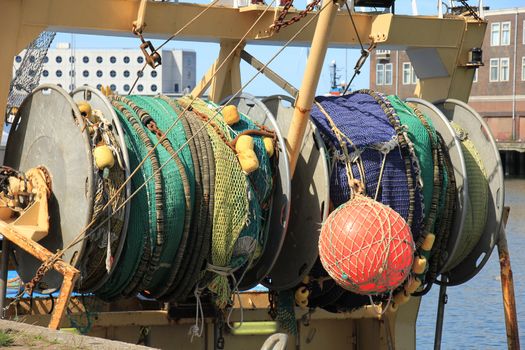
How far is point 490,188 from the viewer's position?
10875mm

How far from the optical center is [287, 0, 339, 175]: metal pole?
30.6ft

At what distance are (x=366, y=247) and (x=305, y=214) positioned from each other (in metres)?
1.40

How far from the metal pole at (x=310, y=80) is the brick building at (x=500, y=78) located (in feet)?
198

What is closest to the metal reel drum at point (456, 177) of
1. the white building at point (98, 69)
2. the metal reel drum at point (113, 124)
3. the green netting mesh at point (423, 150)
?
the green netting mesh at point (423, 150)

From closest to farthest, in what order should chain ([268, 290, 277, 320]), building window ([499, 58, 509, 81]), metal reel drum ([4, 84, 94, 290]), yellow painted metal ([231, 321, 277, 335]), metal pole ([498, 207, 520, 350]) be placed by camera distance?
metal reel drum ([4, 84, 94, 290]) → chain ([268, 290, 277, 320]) → yellow painted metal ([231, 321, 277, 335]) → metal pole ([498, 207, 520, 350]) → building window ([499, 58, 509, 81])

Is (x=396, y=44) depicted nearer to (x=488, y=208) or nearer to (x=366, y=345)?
(x=488, y=208)

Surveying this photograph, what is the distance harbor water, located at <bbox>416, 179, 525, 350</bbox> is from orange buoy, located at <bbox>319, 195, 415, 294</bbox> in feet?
35.1

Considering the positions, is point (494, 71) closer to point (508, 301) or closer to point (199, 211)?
point (508, 301)

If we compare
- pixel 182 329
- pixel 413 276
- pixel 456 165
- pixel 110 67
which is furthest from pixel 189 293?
pixel 110 67

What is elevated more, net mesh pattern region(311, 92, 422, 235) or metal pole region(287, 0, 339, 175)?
metal pole region(287, 0, 339, 175)

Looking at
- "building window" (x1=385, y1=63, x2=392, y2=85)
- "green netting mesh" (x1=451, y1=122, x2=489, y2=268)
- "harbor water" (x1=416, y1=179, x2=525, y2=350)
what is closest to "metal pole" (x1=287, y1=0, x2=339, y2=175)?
"green netting mesh" (x1=451, y1=122, x2=489, y2=268)

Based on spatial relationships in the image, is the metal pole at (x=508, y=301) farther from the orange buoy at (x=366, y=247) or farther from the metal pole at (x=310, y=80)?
the metal pole at (x=310, y=80)

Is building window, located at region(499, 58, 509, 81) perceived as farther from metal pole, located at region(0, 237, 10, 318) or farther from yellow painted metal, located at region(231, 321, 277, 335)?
metal pole, located at region(0, 237, 10, 318)

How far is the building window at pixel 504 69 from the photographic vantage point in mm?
70500
